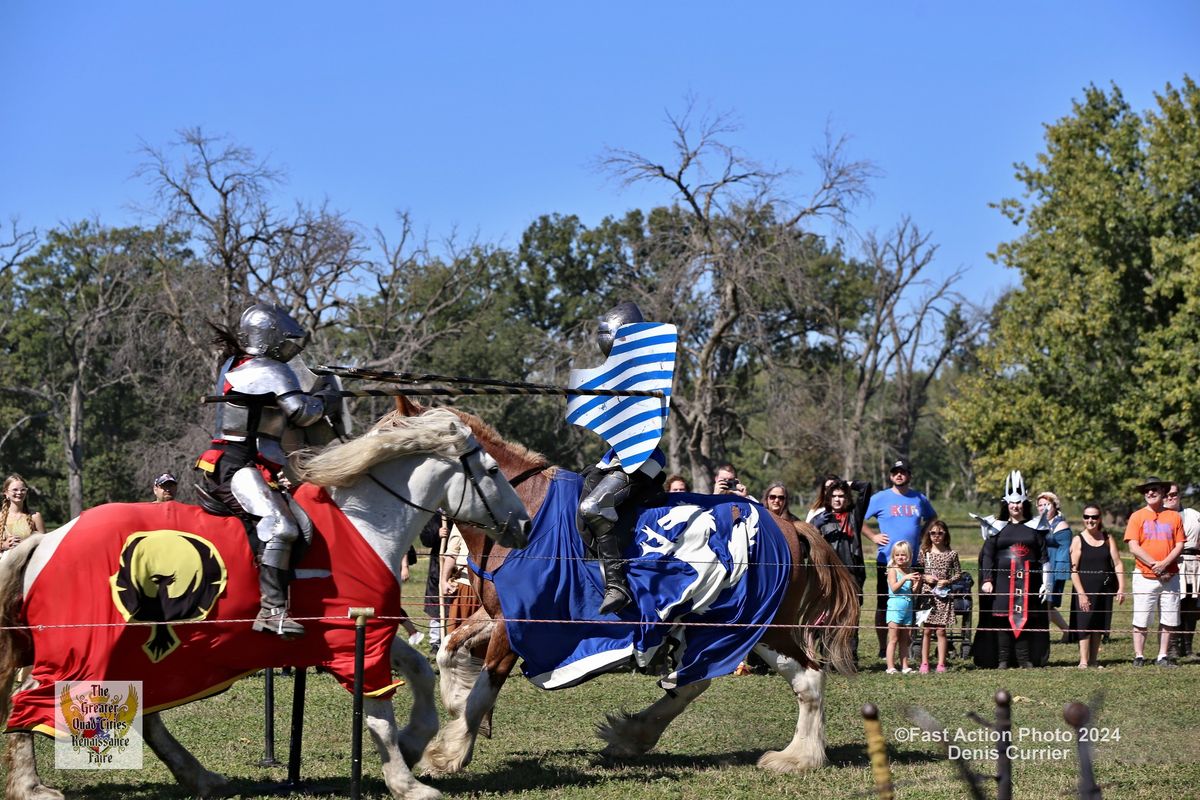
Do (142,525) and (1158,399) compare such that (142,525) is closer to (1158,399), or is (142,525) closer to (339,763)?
(339,763)

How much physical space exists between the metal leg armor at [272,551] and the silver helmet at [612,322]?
2.20 meters

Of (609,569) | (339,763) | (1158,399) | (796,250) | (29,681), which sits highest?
(796,250)

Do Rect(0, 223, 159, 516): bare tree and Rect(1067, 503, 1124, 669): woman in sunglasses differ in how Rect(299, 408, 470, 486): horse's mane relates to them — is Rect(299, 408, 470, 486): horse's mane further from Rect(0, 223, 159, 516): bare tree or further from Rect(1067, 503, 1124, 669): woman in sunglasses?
Rect(0, 223, 159, 516): bare tree

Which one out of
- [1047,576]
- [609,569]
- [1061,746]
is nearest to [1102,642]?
[1047,576]

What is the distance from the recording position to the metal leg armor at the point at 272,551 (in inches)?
240

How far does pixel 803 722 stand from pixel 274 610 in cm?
329

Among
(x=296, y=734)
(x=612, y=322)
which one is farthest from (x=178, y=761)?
(x=612, y=322)

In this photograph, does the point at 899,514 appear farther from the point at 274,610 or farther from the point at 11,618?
the point at 11,618

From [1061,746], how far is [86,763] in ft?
18.6

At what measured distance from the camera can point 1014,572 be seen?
41.9 feet

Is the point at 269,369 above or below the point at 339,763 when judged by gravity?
above

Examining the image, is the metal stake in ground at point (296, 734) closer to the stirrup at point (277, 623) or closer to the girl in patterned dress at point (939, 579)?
the stirrup at point (277, 623)

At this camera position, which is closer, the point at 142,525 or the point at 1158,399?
the point at 142,525

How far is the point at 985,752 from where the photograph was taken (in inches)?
298
